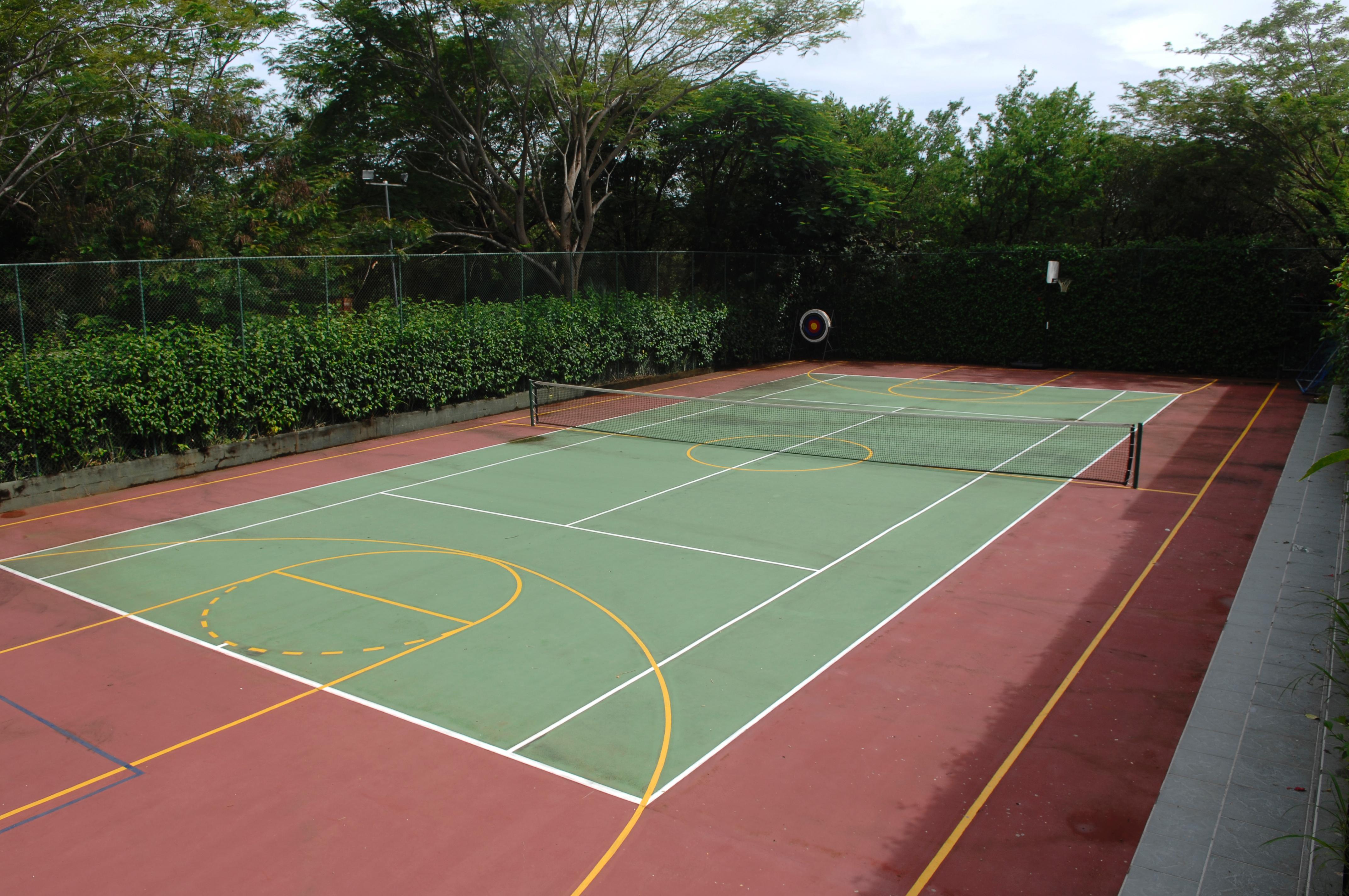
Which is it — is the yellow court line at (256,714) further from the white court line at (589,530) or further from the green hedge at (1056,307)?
the green hedge at (1056,307)

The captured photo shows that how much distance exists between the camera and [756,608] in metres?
8.48

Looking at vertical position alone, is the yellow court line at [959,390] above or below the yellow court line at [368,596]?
above

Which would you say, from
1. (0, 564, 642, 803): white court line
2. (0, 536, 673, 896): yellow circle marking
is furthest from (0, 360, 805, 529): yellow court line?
(0, 564, 642, 803): white court line

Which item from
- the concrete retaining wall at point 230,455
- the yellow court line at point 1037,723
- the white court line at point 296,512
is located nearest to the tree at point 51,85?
the concrete retaining wall at point 230,455

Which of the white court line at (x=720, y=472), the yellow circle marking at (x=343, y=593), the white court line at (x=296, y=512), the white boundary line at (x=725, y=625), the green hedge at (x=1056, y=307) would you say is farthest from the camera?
the green hedge at (x=1056, y=307)

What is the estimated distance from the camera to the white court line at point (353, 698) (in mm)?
5703

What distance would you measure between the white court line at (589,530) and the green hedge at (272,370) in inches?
157

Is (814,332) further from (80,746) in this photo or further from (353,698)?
(80,746)

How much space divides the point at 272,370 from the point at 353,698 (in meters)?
10.3

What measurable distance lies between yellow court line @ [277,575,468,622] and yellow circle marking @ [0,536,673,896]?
0.74ft

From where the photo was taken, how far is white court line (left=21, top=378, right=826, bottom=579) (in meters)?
10.2

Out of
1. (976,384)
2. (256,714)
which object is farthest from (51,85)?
(976,384)

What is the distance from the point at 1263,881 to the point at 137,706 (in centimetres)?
741

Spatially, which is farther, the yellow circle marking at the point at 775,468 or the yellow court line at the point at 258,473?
the yellow circle marking at the point at 775,468
